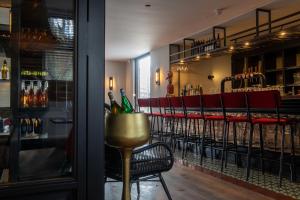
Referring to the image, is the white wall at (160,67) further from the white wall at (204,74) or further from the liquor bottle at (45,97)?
the liquor bottle at (45,97)

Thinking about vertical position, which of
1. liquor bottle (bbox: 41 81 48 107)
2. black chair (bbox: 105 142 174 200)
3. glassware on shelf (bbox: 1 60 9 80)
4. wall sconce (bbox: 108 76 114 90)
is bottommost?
black chair (bbox: 105 142 174 200)

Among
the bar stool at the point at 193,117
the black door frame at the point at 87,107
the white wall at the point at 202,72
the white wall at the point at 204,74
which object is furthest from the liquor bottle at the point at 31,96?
the white wall at the point at 204,74

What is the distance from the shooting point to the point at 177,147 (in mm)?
6195

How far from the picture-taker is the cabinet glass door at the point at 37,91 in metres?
1.17

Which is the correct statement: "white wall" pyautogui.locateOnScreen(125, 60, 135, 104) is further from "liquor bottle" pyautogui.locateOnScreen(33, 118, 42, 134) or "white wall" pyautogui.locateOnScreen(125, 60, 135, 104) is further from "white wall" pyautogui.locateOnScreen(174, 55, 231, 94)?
"liquor bottle" pyautogui.locateOnScreen(33, 118, 42, 134)

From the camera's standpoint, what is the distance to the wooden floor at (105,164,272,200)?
9.55 ft

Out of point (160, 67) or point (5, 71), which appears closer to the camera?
point (5, 71)

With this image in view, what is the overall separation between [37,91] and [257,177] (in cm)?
317

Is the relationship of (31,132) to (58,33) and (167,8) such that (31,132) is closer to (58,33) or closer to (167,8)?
(58,33)

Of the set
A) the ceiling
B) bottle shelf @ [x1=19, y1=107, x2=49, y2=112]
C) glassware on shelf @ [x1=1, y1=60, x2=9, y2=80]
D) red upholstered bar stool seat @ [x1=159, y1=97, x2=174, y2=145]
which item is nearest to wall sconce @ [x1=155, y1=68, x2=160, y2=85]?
the ceiling

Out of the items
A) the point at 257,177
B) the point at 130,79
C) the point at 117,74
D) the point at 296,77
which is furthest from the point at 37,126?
the point at 117,74

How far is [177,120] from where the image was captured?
6.07m

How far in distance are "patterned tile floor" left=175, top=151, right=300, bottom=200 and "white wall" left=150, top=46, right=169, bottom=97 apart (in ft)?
15.2

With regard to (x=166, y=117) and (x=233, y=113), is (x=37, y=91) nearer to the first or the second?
(x=233, y=113)
